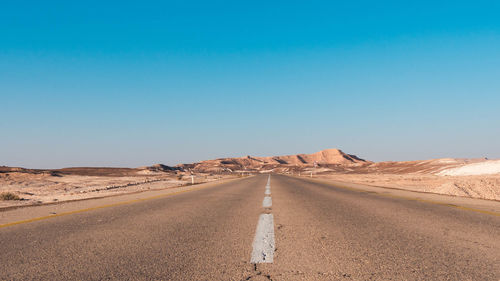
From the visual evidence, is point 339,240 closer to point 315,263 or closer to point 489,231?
point 315,263

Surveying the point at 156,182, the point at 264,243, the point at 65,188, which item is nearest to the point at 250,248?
the point at 264,243

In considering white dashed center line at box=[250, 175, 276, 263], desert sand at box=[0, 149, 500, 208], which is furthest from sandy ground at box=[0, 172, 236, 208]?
white dashed center line at box=[250, 175, 276, 263]

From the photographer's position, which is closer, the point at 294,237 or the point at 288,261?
the point at 288,261

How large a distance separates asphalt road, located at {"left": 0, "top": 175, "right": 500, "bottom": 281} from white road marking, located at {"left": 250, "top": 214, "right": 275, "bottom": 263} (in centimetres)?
3

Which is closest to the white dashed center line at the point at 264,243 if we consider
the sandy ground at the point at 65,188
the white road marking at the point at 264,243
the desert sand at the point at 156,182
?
the white road marking at the point at 264,243

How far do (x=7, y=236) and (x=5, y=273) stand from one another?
2327 mm

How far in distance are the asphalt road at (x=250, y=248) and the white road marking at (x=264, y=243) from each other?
1.1 inches

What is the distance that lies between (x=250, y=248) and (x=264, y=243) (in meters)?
0.32

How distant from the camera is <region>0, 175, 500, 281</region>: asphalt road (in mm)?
3055

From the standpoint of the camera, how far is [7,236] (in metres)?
4.96

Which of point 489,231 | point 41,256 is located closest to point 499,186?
point 489,231

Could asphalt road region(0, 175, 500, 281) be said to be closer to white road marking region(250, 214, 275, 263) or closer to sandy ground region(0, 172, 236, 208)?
white road marking region(250, 214, 275, 263)

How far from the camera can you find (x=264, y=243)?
4277 mm

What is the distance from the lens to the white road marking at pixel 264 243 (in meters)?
3.52
